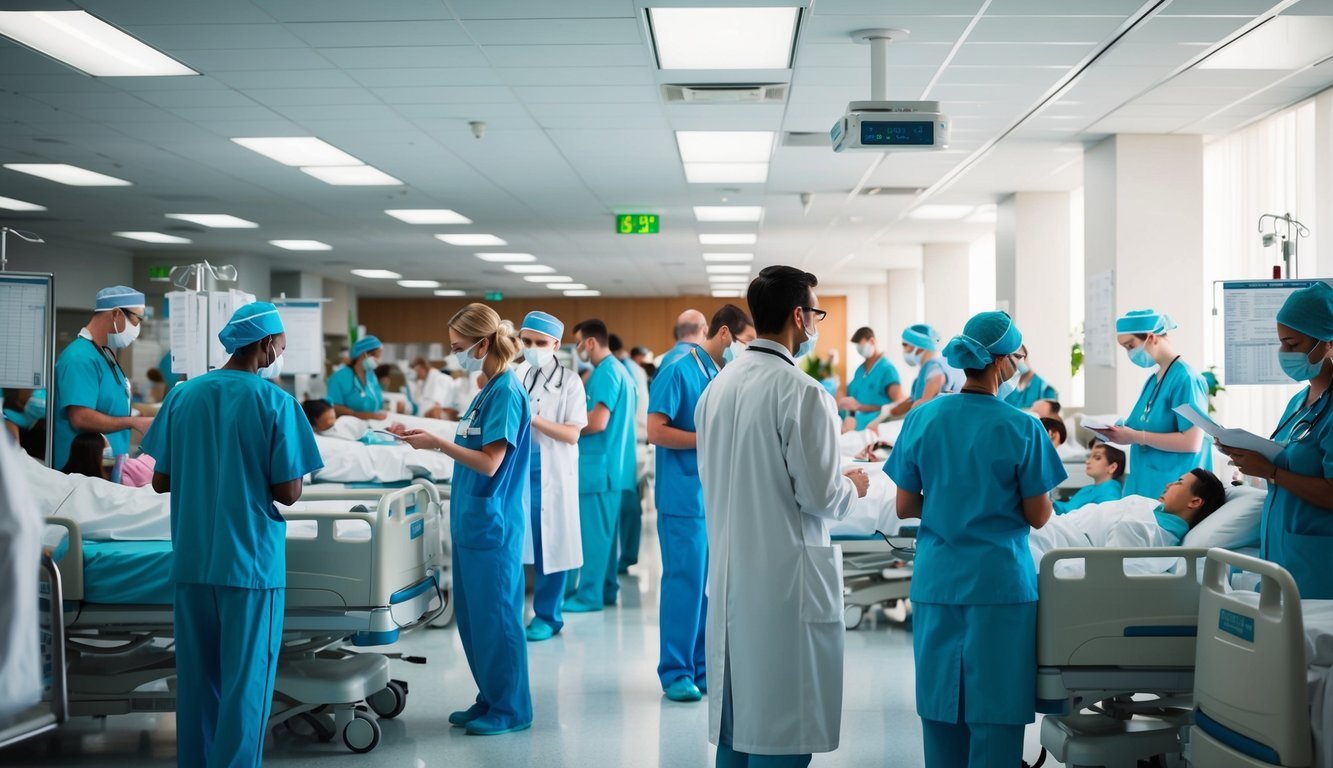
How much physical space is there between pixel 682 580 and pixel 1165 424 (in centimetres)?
238

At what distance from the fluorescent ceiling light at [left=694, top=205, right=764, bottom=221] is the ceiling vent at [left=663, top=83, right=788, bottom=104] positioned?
168 inches

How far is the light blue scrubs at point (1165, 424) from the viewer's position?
4.87 m

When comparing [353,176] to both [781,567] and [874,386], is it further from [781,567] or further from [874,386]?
[781,567]

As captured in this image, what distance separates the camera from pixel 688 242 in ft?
43.5

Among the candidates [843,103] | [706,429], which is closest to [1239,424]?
[843,103]

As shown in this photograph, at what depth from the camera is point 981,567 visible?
2.76 metres

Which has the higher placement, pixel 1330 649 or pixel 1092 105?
pixel 1092 105

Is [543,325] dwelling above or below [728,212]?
below

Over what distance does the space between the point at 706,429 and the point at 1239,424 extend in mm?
5839

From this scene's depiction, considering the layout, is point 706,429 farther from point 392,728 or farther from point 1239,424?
point 1239,424

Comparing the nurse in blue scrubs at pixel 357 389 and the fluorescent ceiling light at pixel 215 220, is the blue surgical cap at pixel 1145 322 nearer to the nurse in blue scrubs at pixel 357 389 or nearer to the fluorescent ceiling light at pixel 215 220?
the nurse in blue scrubs at pixel 357 389

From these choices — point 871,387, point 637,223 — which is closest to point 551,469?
point 871,387

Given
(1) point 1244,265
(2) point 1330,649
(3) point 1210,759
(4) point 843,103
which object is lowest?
(3) point 1210,759

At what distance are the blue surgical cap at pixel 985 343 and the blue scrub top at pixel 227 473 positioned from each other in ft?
6.15
